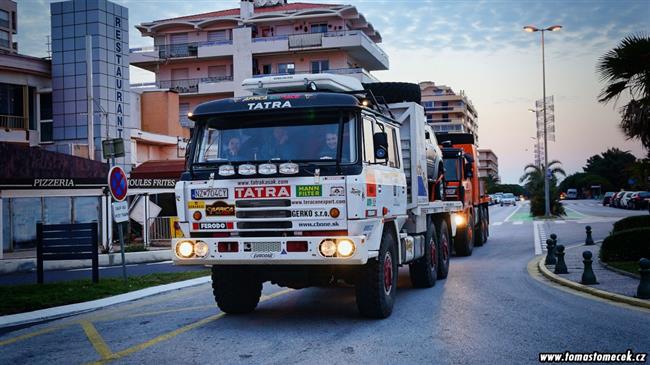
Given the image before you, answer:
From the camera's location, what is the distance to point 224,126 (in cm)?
890

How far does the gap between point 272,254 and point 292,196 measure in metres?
0.75

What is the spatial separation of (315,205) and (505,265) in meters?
10.3

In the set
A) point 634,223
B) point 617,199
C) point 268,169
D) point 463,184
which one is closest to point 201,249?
point 268,169

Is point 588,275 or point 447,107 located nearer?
point 588,275

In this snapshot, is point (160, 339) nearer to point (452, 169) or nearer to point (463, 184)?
point (452, 169)

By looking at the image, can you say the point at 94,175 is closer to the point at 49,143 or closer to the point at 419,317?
the point at 49,143

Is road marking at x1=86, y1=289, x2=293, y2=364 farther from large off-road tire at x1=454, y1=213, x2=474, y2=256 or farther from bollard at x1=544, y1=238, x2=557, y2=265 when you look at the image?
large off-road tire at x1=454, y1=213, x2=474, y2=256

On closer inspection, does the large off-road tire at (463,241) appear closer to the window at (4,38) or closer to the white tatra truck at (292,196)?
the white tatra truck at (292,196)

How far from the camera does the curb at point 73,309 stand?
10.2 meters

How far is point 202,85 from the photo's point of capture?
5512 centimetres

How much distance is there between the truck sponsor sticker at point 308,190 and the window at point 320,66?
46498 millimetres

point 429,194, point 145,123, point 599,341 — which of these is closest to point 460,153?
point 429,194

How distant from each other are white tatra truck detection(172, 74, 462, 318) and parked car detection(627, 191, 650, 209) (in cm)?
5419

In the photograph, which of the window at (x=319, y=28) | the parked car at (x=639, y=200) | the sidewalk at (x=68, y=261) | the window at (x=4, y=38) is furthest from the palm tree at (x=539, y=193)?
the window at (x=4, y=38)
